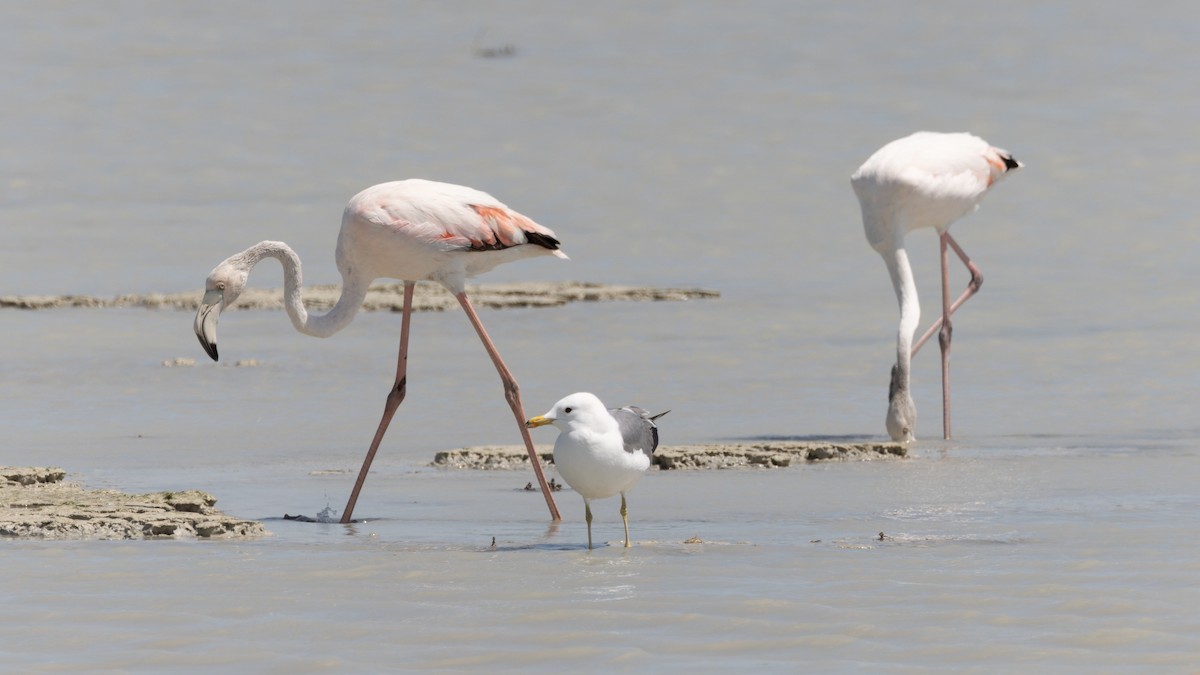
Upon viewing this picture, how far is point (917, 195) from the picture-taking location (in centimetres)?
1178

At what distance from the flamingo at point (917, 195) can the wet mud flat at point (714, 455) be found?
57.8 inches

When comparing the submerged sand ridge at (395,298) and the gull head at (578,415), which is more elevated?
the submerged sand ridge at (395,298)

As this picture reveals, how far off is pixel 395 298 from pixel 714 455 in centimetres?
678

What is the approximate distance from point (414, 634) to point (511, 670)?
481 millimetres

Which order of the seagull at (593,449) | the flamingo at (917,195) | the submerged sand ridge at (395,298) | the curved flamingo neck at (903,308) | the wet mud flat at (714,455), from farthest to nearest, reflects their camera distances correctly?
the submerged sand ridge at (395,298), the flamingo at (917,195), the curved flamingo neck at (903,308), the wet mud flat at (714,455), the seagull at (593,449)

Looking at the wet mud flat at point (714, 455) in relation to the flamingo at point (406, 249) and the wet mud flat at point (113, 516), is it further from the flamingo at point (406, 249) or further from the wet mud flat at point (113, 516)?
the wet mud flat at point (113, 516)

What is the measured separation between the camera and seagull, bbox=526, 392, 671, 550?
700cm

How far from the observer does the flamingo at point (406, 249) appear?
866cm

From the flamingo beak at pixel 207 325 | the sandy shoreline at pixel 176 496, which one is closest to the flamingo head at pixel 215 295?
the flamingo beak at pixel 207 325

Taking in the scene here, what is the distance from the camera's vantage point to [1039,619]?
5.53 m

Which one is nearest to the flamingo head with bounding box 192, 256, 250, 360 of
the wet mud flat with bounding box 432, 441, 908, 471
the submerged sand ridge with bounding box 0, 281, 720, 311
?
the wet mud flat with bounding box 432, 441, 908, 471

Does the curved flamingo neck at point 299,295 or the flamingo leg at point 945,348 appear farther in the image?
the flamingo leg at point 945,348

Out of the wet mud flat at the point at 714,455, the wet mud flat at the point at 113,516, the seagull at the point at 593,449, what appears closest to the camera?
the seagull at the point at 593,449

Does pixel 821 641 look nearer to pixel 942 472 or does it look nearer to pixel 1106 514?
pixel 1106 514
